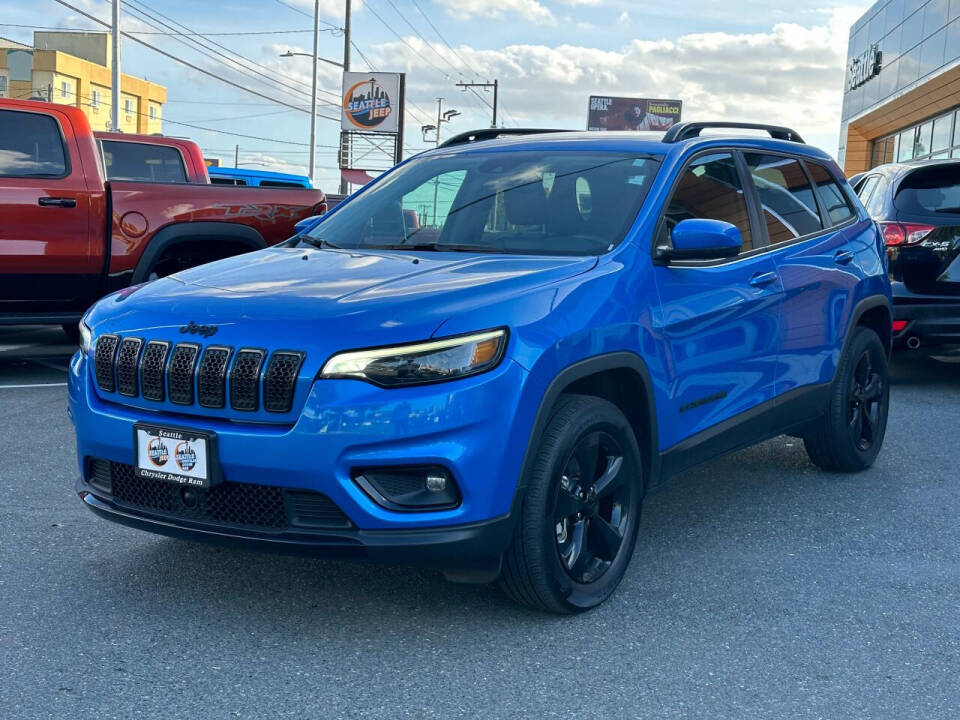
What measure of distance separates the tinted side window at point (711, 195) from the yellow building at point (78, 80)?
226ft

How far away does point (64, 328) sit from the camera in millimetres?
11414

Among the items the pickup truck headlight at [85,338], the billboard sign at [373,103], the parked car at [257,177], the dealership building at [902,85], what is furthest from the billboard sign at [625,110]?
the pickup truck headlight at [85,338]

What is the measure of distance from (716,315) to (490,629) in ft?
5.23

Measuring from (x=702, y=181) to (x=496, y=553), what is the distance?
209 centimetres

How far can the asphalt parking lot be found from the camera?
3258 millimetres

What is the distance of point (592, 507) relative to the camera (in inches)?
155

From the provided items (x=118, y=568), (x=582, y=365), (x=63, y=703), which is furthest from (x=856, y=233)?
(x=63, y=703)

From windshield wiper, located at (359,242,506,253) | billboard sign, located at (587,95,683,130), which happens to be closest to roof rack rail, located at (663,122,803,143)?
windshield wiper, located at (359,242,506,253)

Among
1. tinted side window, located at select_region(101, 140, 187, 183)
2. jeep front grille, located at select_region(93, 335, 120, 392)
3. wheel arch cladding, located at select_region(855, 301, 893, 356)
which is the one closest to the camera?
jeep front grille, located at select_region(93, 335, 120, 392)

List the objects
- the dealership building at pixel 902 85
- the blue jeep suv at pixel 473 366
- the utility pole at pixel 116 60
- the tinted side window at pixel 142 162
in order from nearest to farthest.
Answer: the blue jeep suv at pixel 473 366 < the tinted side window at pixel 142 162 < the utility pole at pixel 116 60 < the dealership building at pixel 902 85

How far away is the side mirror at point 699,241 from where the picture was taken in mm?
4266

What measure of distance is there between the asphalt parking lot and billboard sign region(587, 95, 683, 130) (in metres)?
92.4

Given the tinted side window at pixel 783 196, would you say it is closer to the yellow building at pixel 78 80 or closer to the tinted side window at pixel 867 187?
the tinted side window at pixel 867 187

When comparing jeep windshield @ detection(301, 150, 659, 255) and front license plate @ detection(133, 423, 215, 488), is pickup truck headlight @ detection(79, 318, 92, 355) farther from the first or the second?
jeep windshield @ detection(301, 150, 659, 255)
